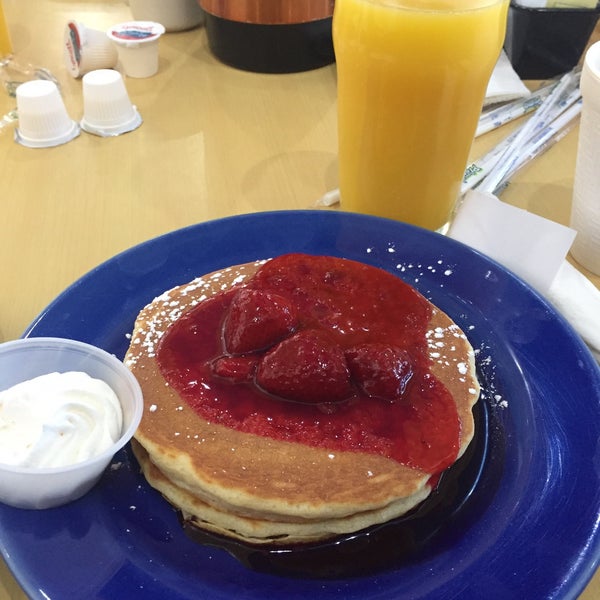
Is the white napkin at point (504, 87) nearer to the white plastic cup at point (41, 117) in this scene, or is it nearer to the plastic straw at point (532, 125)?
the plastic straw at point (532, 125)

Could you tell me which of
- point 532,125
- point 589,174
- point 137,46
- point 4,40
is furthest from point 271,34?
point 589,174

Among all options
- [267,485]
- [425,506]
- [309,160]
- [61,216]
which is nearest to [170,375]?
[267,485]

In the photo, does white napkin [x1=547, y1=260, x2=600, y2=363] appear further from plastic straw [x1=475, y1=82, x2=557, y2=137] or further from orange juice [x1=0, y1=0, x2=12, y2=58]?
orange juice [x1=0, y1=0, x2=12, y2=58]

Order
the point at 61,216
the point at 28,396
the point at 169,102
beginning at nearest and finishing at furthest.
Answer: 1. the point at 28,396
2. the point at 61,216
3. the point at 169,102

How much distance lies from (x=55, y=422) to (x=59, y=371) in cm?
14

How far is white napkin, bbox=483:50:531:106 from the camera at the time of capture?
167 cm

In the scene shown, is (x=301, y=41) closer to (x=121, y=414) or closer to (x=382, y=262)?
(x=382, y=262)

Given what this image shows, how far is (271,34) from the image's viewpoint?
1.81 metres

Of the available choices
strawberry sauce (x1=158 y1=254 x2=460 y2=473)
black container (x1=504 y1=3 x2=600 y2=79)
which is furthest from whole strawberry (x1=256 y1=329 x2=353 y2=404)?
black container (x1=504 y1=3 x2=600 y2=79)

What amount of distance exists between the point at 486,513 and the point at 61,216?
1.08m

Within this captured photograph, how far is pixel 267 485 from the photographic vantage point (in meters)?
0.78

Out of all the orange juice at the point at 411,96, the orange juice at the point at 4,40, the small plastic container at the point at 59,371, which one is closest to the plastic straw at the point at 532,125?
the orange juice at the point at 411,96

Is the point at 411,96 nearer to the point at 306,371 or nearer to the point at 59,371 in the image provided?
the point at 306,371

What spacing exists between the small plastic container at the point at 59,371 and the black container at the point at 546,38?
1498 mm
